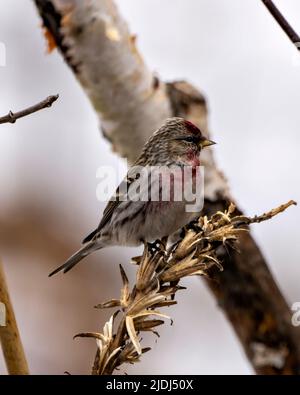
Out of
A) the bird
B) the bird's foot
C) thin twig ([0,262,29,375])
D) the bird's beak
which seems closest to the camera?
thin twig ([0,262,29,375])

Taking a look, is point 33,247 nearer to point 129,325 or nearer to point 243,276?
point 243,276

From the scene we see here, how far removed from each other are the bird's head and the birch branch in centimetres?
5

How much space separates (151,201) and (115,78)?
427 millimetres

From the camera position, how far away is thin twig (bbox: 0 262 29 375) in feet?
2.92

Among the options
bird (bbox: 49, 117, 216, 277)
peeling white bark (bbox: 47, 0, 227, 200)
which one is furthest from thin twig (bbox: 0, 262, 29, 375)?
peeling white bark (bbox: 47, 0, 227, 200)

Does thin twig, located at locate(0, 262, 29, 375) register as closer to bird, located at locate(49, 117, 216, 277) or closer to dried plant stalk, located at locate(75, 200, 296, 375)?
dried plant stalk, located at locate(75, 200, 296, 375)

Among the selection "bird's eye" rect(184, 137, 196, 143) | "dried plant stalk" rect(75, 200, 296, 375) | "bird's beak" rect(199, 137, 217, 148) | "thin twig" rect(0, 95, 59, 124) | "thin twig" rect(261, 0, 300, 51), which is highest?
"thin twig" rect(261, 0, 300, 51)

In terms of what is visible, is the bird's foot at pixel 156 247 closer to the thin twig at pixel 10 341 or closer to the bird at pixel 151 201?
the thin twig at pixel 10 341

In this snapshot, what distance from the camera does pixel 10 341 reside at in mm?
918

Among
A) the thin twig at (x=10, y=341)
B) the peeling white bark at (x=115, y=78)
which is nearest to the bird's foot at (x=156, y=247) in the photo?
the thin twig at (x=10, y=341)

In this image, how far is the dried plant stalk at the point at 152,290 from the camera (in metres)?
0.90

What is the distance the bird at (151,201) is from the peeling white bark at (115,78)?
68 millimetres
